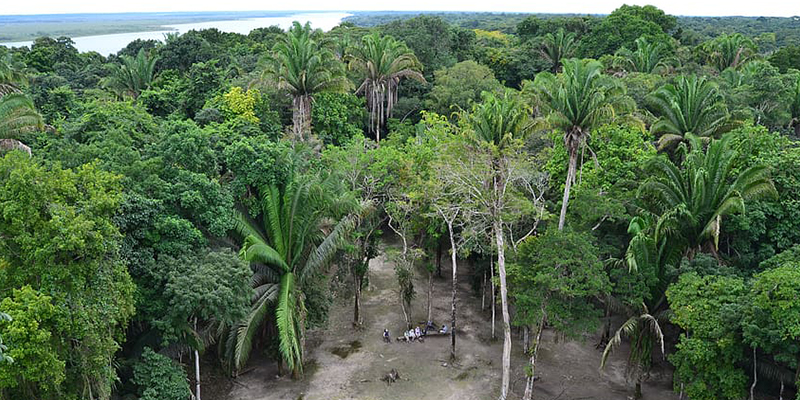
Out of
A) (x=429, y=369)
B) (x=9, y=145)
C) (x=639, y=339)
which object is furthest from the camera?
(x=429, y=369)

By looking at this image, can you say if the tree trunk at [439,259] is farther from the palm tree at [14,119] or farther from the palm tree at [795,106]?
the palm tree at [795,106]

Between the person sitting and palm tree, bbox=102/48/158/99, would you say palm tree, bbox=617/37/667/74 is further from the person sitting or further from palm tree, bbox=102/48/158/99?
palm tree, bbox=102/48/158/99

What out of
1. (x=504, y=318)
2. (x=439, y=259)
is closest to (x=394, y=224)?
(x=439, y=259)

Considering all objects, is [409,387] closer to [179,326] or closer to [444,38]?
[179,326]

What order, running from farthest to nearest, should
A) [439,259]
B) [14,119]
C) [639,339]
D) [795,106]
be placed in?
1. [795,106]
2. [439,259]
3. [14,119]
4. [639,339]

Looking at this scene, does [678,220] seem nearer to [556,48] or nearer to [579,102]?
[579,102]
